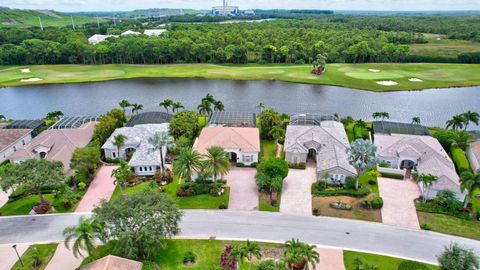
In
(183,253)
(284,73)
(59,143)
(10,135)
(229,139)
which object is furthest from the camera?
(284,73)

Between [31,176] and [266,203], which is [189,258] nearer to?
[266,203]

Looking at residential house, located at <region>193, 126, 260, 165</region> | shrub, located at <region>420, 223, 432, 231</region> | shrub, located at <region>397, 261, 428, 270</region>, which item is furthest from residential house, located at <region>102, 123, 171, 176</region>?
shrub, located at <region>420, 223, 432, 231</region>

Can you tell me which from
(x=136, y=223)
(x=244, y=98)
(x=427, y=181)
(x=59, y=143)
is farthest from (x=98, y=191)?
(x=244, y=98)

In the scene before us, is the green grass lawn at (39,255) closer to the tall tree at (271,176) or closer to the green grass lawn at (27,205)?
the green grass lawn at (27,205)

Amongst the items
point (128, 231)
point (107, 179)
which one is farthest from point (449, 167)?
point (107, 179)

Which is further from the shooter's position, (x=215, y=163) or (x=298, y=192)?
(x=298, y=192)
